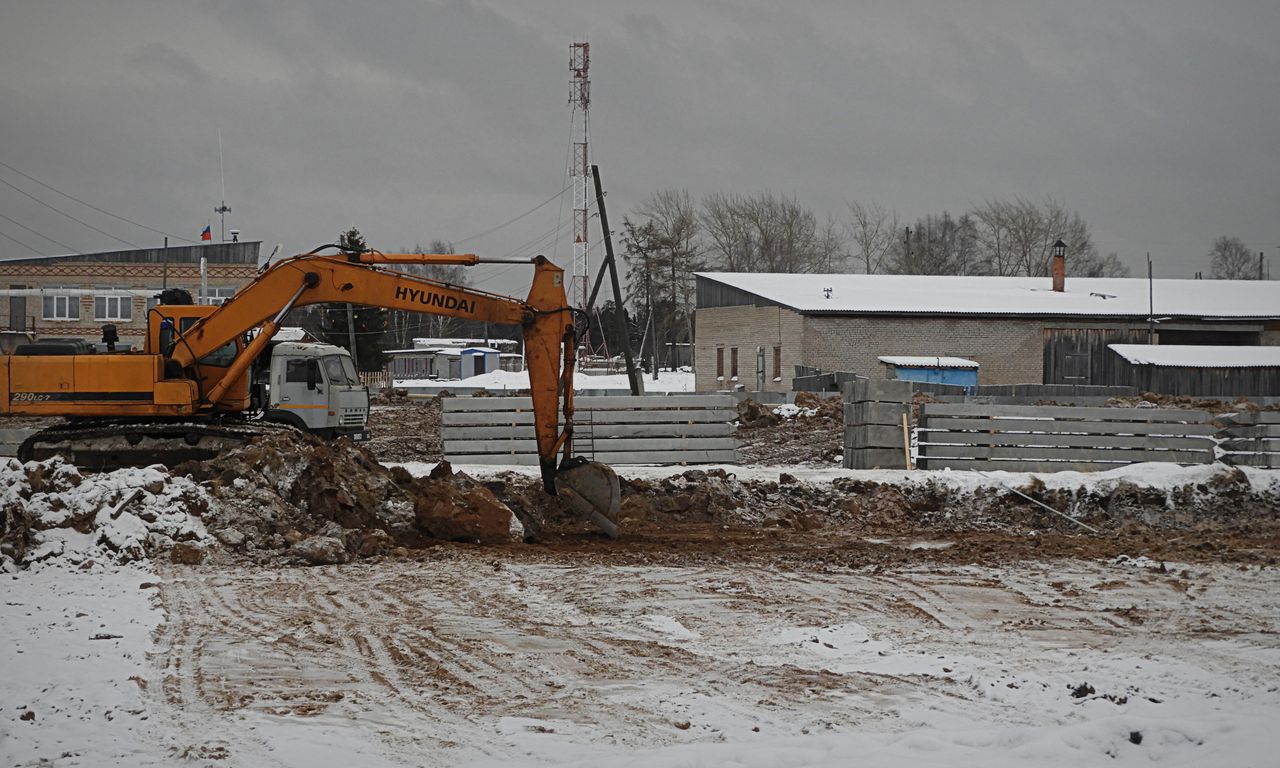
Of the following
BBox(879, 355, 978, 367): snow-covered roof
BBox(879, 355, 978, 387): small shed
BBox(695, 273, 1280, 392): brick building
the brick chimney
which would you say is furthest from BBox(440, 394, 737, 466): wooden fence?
the brick chimney

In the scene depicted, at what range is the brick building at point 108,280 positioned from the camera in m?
55.6

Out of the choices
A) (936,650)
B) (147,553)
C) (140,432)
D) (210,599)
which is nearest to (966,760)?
(936,650)

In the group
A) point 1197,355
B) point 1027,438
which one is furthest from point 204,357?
point 1197,355

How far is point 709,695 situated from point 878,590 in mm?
3882

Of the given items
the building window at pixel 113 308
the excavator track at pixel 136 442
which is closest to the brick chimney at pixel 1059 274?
the building window at pixel 113 308

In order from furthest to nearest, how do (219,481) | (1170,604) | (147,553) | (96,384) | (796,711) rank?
1. (96,384)
2. (219,481)
3. (147,553)
4. (1170,604)
5. (796,711)

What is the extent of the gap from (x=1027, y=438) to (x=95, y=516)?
13.3 m

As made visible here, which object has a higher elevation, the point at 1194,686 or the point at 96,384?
the point at 96,384

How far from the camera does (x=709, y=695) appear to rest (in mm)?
7195

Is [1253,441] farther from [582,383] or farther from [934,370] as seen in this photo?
[582,383]

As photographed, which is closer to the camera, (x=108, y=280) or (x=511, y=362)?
(x=108, y=280)

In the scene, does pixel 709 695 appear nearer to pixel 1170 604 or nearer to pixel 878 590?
pixel 878 590

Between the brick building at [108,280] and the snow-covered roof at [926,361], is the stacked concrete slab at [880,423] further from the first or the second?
the brick building at [108,280]

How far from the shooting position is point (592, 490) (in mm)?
13547
